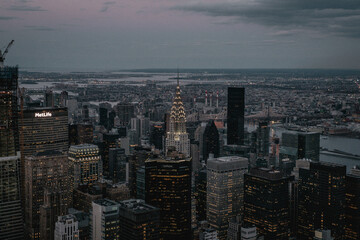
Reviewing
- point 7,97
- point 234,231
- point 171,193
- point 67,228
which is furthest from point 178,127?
point 67,228

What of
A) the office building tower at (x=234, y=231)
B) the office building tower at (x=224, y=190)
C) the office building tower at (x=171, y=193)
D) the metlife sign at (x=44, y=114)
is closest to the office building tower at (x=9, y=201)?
the office building tower at (x=171, y=193)

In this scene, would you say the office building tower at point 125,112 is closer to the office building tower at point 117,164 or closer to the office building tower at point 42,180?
the office building tower at point 117,164

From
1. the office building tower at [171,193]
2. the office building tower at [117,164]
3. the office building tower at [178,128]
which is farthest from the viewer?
the office building tower at [178,128]

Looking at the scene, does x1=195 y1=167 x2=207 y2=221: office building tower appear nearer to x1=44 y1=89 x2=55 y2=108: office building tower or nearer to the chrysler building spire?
the chrysler building spire

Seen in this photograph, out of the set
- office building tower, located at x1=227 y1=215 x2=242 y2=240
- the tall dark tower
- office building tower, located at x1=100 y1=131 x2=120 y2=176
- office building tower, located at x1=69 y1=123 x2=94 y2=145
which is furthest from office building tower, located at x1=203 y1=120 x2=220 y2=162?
office building tower, located at x1=227 y1=215 x2=242 y2=240

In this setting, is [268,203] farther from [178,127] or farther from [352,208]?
[178,127]
